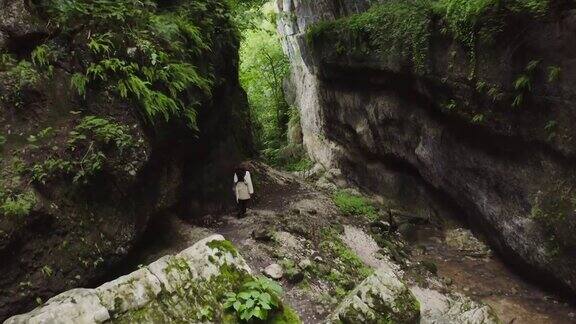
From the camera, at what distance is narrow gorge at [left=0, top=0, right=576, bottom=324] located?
5.96 m

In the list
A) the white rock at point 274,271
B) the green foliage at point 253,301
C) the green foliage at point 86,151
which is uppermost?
the green foliage at point 86,151

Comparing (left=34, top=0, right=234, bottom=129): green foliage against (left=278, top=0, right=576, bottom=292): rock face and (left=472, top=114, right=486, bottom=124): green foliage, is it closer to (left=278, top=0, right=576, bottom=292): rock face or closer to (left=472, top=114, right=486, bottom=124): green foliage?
(left=278, top=0, right=576, bottom=292): rock face

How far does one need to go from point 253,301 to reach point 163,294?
0.97 meters

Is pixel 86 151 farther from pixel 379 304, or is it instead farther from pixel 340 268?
pixel 340 268

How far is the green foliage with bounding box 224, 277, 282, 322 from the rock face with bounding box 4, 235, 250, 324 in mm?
144

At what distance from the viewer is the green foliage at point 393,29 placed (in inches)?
461

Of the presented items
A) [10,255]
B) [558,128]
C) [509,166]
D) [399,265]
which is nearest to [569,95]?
[558,128]

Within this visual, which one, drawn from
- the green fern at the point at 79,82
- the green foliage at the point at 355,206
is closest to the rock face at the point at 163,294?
the green fern at the point at 79,82

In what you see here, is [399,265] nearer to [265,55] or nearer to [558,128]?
[558,128]

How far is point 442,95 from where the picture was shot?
11.7 m

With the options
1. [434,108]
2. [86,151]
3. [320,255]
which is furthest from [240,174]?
[434,108]

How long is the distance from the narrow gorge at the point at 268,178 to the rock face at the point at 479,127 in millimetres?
52

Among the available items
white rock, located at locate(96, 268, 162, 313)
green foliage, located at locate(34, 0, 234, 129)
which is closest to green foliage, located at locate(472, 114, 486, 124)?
green foliage, located at locate(34, 0, 234, 129)

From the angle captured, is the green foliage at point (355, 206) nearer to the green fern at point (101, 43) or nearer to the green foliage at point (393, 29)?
the green foliage at point (393, 29)
